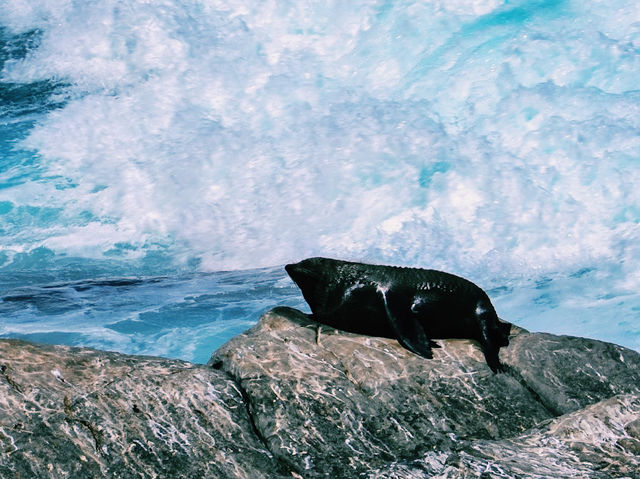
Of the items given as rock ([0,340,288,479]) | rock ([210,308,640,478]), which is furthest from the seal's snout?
rock ([0,340,288,479])

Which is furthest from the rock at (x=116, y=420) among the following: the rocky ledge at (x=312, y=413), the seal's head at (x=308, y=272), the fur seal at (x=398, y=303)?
the seal's head at (x=308, y=272)

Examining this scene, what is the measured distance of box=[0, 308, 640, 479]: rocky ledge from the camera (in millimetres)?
4648

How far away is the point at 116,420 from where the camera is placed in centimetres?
482

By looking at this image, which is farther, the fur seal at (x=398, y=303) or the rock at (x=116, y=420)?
the fur seal at (x=398, y=303)

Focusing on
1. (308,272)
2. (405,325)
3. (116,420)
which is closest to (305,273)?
(308,272)

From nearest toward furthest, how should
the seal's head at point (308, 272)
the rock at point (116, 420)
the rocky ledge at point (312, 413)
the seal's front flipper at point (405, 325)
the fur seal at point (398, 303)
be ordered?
the rock at point (116, 420) → the rocky ledge at point (312, 413) → the seal's front flipper at point (405, 325) → the fur seal at point (398, 303) → the seal's head at point (308, 272)

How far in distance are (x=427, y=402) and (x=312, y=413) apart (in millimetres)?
889

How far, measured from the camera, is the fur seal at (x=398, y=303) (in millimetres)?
6422

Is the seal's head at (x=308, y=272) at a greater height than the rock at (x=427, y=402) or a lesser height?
greater

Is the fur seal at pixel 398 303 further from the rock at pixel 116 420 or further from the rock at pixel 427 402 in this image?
the rock at pixel 116 420

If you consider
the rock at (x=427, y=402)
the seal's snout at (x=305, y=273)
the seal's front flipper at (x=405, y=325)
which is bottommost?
the rock at (x=427, y=402)

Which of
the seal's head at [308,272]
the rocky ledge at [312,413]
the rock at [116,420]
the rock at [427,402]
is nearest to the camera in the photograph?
the rock at [116,420]

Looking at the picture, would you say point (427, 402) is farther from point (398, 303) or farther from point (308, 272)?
point (308, 272)

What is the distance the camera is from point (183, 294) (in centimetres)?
1401
